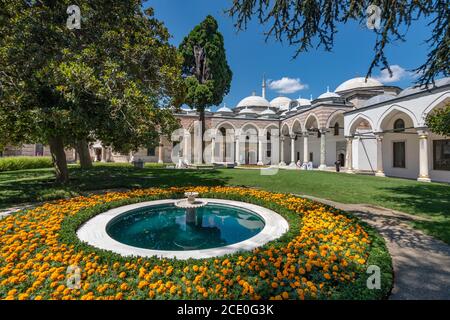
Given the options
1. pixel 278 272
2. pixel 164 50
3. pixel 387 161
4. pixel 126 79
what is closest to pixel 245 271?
pixel 278 272

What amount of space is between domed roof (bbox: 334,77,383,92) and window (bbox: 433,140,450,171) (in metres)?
13.5

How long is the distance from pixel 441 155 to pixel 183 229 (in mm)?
19467

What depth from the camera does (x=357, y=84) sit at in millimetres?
28734

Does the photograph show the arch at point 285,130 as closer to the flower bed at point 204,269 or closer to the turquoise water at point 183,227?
the turquoise water at point 183,227

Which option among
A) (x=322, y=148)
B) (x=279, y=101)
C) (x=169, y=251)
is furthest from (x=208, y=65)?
(x=279, y=101)

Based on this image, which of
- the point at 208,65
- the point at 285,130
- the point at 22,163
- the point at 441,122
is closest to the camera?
the point at 441,122

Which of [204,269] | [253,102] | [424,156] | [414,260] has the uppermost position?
[253,102]

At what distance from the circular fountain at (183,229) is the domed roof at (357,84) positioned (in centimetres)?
2816

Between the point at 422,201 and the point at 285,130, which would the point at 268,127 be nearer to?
the point at 285,130

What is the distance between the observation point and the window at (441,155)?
15273mm

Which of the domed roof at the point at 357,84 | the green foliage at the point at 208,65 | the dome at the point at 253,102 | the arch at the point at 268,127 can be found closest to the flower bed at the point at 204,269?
the green foliage at the point at 208,65

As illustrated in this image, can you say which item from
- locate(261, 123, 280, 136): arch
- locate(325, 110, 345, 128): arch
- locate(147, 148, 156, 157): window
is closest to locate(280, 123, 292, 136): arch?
locate(261, 123, 280, 136): arch

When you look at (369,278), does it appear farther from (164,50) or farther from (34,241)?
(164,50)

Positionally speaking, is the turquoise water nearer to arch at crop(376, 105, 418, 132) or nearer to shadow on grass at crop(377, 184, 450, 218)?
shadow on grass at crop(377, 184, 450, 218)
